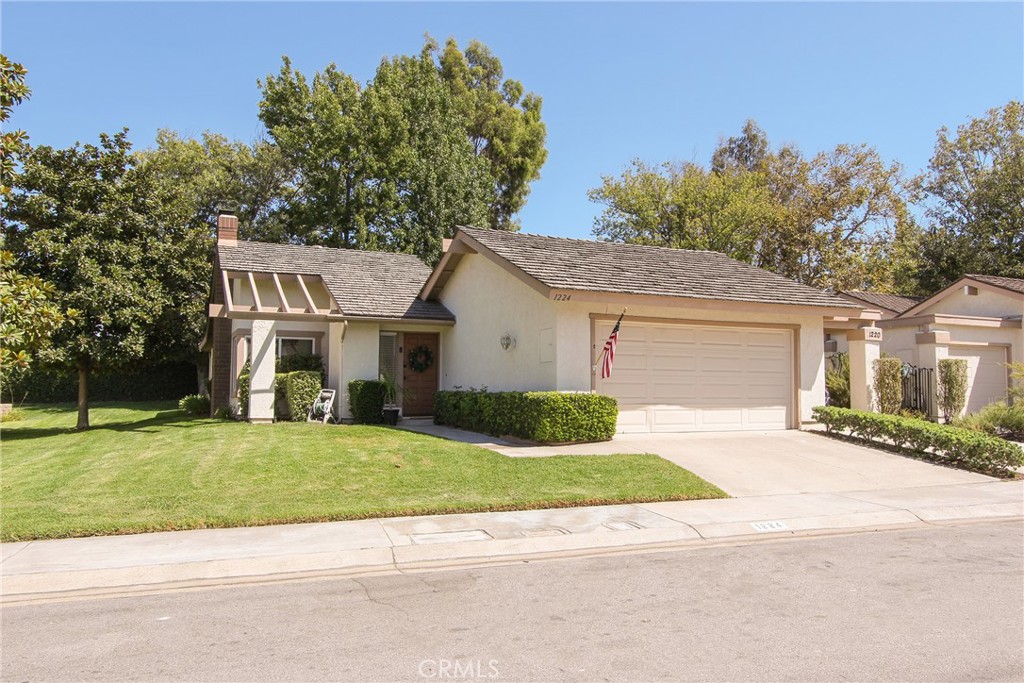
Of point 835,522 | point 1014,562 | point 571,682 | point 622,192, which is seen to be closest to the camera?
point 571,682

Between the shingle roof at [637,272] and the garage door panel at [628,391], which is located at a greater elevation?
the shingle roof at [637,272]

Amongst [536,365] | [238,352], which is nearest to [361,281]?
[238,352]

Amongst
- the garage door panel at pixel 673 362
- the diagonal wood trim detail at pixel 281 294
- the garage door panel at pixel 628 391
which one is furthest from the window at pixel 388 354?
the garage door panel at pixel 673 362

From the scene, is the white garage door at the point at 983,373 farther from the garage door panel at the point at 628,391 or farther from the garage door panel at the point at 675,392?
the garage door panel at the point at 628,391

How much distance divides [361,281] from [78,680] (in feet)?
59.6

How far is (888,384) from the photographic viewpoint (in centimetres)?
1794

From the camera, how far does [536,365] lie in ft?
50.4

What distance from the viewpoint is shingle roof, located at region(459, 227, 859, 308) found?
14.8 m

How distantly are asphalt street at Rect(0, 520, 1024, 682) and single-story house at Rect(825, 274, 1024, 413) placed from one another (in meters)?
13.0

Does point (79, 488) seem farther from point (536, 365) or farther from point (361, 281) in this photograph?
point (361, 281)

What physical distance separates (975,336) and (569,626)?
1972 centimetres

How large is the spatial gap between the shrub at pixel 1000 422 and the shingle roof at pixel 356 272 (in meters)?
13.6

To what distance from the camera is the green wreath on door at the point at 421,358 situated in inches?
820

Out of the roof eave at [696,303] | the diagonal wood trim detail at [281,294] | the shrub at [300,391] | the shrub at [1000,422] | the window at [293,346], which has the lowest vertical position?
the shrub at [1000,422]
